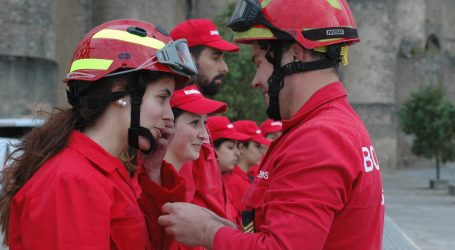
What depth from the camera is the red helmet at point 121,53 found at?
3227 millimetres

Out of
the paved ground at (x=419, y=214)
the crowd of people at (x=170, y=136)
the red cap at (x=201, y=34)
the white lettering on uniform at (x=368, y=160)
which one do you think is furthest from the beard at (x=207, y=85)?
the paved ground at (x=419, y=214)

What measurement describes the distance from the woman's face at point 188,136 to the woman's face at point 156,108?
5.60 ft

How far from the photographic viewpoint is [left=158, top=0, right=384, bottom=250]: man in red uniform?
2.82 meters

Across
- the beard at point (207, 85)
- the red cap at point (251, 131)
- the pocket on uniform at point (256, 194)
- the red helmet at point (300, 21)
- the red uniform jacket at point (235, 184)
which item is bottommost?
the red uniform jacket at point (235, 184)

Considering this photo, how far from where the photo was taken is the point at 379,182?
316cm

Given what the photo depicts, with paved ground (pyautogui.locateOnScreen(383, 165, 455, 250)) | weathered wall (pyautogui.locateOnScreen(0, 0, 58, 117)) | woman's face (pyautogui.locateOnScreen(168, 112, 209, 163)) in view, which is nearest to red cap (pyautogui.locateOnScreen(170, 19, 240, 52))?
→ woman's face (pyautogui.locateOnScreen(168, 112, 209, 163))

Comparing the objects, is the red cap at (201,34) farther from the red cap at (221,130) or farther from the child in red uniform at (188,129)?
the red cap at (221,130)

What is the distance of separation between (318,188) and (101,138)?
0.90 m

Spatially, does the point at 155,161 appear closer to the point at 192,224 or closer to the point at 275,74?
the point at 192,224

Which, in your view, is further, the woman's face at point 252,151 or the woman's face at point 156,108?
the woman's face at point 252,151

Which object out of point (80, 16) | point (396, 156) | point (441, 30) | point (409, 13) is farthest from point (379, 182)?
point (441, 30)

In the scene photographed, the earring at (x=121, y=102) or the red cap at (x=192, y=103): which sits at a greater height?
the earring at (x=121, y=102)

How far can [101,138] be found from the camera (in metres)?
3.25

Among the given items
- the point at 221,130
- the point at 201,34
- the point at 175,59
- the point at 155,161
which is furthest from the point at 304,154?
the point at 221,130
